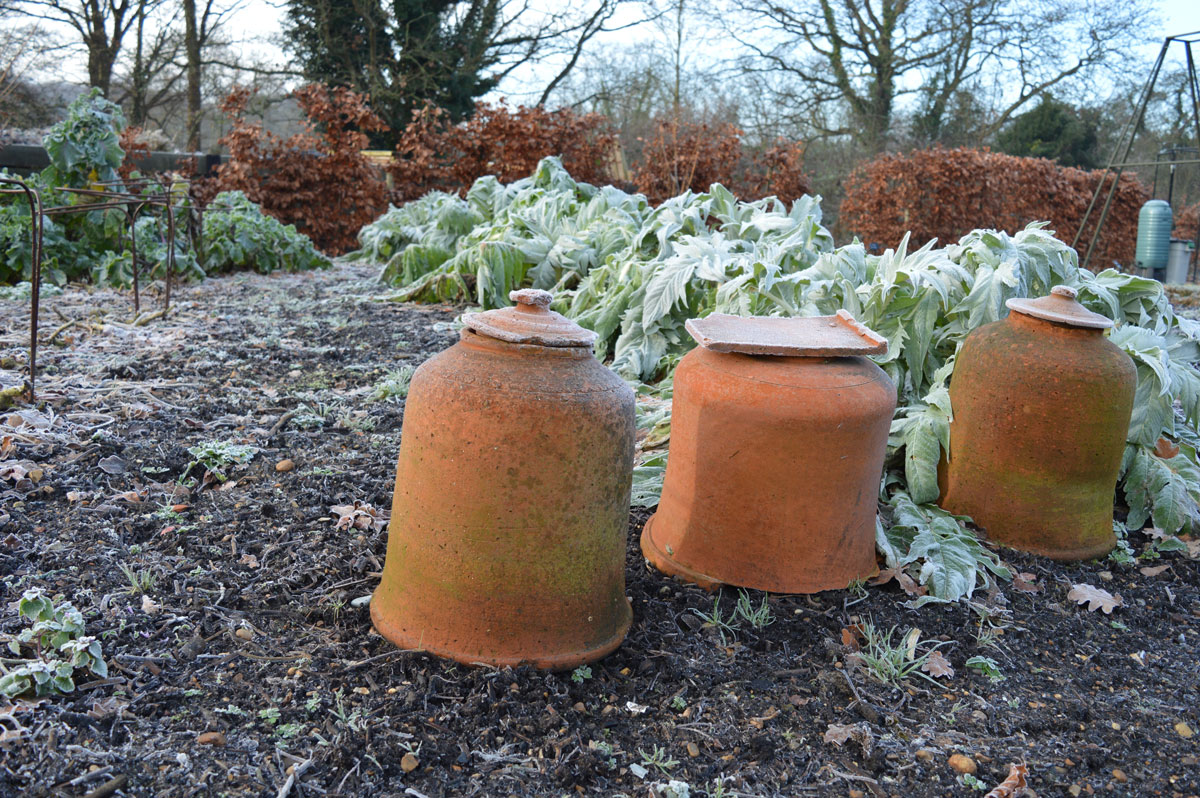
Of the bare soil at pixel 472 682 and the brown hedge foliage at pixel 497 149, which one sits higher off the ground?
the brown hedge foliage at pixel 497 149

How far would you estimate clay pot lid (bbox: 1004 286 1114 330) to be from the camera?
2.99m

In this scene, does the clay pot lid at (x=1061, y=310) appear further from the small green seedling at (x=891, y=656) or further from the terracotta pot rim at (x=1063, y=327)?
the small green seedling at (x=891, y=656)

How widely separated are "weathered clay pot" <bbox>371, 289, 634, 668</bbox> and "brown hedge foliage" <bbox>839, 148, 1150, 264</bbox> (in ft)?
35.0

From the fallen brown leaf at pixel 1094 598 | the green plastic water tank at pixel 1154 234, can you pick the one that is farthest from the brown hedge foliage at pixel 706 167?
the fallen brown leaf at pixel 1094 598

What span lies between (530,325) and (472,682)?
0.90 m

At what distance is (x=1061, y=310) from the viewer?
3.05 m

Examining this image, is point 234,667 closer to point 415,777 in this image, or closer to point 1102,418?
point 415,777

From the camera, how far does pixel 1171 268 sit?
1352cm

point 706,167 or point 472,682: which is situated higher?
point 706,167

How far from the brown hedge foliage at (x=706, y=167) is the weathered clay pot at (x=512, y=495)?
398 inches

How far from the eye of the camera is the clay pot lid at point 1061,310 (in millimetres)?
2990

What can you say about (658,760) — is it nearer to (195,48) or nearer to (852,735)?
(852,735)

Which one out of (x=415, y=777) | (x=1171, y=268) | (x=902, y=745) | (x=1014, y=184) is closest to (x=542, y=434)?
(x=415, y=777)

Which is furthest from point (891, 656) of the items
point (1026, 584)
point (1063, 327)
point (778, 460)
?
point (1063, 327)
